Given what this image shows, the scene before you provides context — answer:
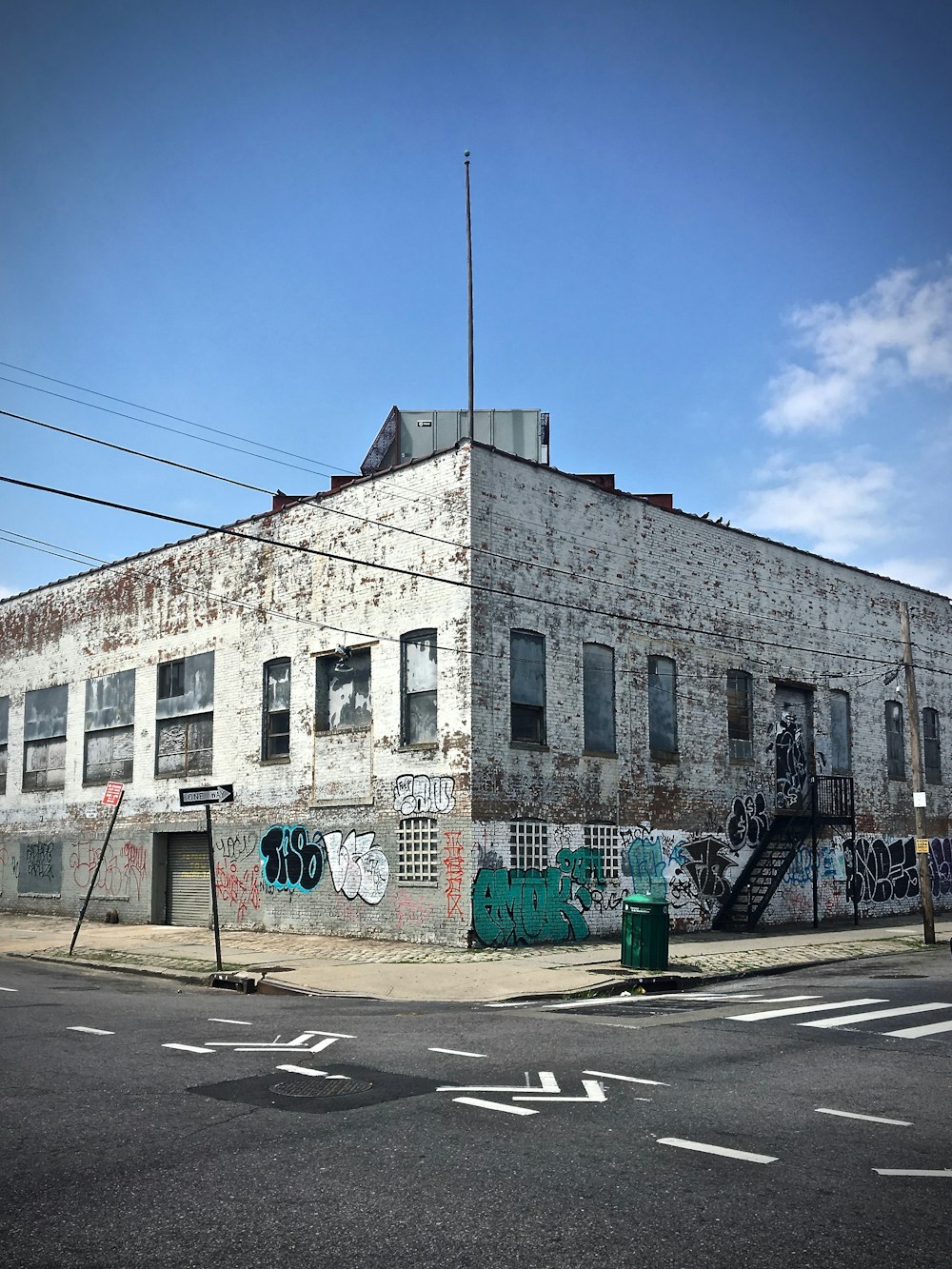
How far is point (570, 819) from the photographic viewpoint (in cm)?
2130

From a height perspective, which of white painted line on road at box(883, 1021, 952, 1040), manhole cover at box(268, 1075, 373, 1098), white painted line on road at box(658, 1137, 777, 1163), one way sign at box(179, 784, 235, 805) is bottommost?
white painted line on road at box(883, 1021, 952, 1040)

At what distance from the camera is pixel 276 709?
79.4 ft

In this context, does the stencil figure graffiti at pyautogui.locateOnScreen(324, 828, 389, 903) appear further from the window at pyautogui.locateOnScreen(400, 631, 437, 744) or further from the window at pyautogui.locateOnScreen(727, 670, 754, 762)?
the window at pyautogui.locateOnScreen(727, 670, 754, 762)

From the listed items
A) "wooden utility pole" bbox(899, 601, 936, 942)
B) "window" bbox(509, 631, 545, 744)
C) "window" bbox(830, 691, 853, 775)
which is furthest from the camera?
"window" bbox(830, 691, 853, 775)

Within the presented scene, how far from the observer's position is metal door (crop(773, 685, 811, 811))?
26.5 metres

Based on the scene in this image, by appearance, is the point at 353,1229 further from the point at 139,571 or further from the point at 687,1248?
the point at 139,571

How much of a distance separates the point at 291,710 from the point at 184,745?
163 inches

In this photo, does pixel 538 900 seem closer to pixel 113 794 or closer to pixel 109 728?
pixel 113 794

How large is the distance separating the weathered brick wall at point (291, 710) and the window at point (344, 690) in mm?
215

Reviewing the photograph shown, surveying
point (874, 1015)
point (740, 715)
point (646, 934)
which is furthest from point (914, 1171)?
point (740, 715)

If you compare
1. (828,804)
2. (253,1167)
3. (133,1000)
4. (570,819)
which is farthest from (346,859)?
(253,1167)

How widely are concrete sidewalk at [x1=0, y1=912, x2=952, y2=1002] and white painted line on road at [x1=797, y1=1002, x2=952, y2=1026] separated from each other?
358cm

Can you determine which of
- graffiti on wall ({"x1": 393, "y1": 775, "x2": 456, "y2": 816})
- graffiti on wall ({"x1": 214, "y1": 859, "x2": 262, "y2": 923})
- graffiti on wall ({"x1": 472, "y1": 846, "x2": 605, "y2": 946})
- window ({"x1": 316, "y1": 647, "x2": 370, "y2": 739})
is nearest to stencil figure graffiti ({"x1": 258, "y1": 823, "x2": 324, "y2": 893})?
graffiti on wall ({"x1": 214, "y1": 859, "x2": 262, "y2": 923})

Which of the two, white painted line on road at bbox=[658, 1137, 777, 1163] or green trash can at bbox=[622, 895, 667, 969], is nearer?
white painted line on road at bbox=[658, 1137, 777, 1163]
